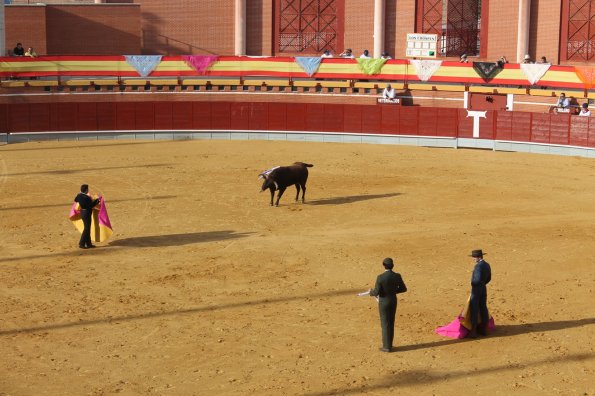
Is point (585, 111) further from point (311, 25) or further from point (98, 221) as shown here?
point (98, 221)

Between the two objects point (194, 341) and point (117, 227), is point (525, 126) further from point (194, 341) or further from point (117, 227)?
point (194, 341)

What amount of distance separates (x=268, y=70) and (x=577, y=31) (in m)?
13.1

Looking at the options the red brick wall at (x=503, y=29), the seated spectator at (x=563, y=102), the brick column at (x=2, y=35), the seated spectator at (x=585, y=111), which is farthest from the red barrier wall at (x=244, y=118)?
the red brick wall at (x=503, y=29)

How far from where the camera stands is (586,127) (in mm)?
34281

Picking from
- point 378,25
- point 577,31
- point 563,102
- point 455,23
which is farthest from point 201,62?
point 577,31

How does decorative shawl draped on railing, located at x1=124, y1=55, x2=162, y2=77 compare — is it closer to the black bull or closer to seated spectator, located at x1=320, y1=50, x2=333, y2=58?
seated spectator, located at x1=320, y1=50, x2=333, y2=58

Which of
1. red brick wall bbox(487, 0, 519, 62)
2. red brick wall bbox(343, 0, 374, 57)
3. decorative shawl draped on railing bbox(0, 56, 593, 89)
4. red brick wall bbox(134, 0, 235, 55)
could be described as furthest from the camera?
red brick wall bbox(134, 0, 235, 55)

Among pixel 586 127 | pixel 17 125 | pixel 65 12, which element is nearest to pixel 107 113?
pixel 17 125

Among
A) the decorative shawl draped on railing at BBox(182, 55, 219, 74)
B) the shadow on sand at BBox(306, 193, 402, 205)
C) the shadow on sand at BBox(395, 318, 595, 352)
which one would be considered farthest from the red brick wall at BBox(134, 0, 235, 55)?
the shadow on sand at BBox(395, 318, 595, 352)

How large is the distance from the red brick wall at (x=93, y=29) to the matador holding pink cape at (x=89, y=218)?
26923mm

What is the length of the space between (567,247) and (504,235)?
1.57 m

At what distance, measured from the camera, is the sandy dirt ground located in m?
13.3

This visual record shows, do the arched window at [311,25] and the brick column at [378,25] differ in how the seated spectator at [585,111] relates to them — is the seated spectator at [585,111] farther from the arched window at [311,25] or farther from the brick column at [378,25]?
the arched window at [311,25]

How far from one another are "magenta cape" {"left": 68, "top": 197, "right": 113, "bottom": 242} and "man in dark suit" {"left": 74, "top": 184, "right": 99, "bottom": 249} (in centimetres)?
18
